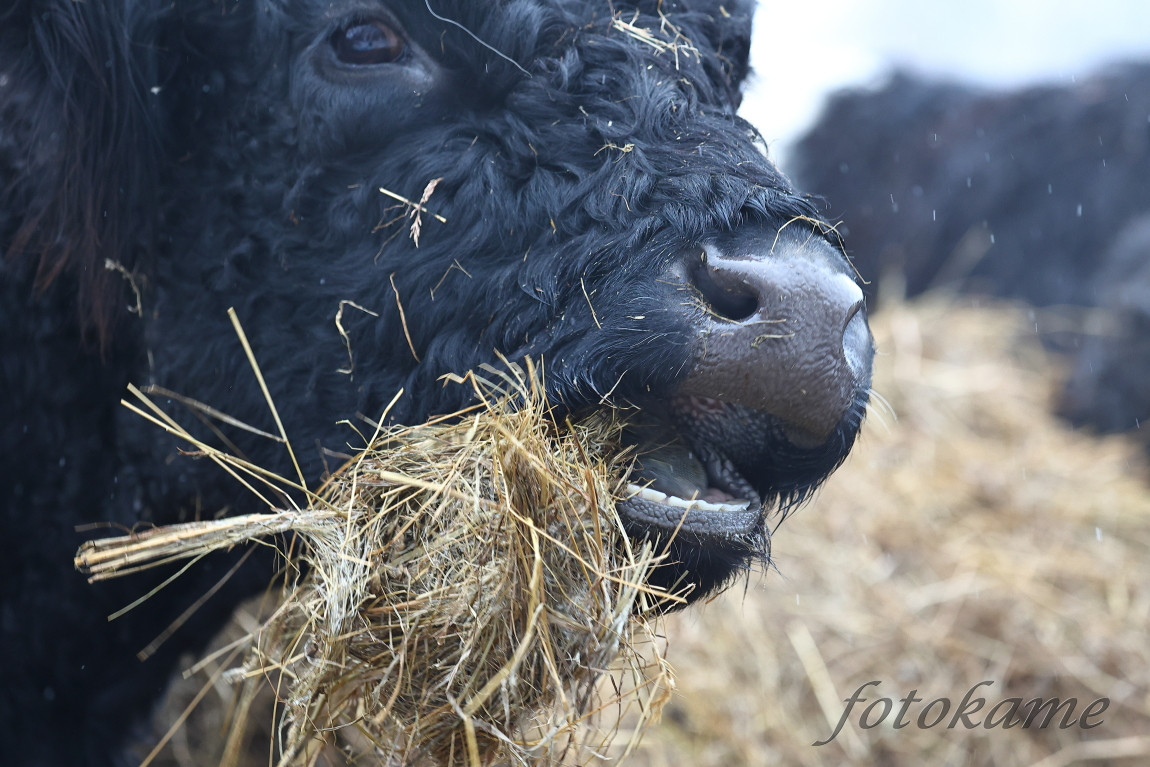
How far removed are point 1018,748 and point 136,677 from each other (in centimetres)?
276

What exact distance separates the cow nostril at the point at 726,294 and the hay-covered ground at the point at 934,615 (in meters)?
0.98

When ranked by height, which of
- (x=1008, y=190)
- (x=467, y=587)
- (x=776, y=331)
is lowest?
(x=1008, y=190)

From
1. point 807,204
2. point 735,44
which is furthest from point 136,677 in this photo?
point 735,44

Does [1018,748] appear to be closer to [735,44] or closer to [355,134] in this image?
[735,44]

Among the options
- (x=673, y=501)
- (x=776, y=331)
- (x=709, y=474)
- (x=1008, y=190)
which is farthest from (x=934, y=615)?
(x=1008, y=190)

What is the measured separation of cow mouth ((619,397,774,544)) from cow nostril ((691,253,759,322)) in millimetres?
168

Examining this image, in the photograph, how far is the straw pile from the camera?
1.34 metres

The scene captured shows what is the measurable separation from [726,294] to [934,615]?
269cm

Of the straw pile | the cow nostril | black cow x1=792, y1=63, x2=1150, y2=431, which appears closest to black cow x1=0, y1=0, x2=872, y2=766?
the cow nostril

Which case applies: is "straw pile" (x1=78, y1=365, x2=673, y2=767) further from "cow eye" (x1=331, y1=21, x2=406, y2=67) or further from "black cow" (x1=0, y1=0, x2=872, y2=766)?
"cow eye" (x1=331, y1=21, x2=406, y2=67)

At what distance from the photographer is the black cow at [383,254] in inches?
57.9

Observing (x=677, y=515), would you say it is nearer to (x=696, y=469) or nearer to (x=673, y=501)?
(x=673, y=501)

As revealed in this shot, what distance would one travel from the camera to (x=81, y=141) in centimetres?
169

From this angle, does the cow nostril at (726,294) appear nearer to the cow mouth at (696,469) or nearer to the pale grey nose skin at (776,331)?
the pale grey nose skin at (776,331)
